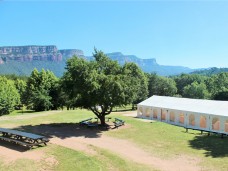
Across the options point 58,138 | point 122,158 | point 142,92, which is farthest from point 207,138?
point 142,92

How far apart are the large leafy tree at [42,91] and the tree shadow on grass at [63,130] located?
21339 millimetres

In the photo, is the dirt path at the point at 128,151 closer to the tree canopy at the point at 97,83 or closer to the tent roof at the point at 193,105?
the tree canopy at the point at 97,83

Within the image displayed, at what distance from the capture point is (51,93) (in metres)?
Result: 52.3

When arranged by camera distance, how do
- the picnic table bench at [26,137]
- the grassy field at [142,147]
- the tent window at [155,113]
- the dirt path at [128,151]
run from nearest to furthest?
the grassy field at [142,147] → the dirt path at [128,151] → the picnic table bench at [26,137] → the tent window at [155,113]

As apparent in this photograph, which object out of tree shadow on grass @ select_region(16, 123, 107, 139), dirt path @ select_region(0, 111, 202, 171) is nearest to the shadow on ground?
dirt path @ select_region(0, 111, 202, 171)

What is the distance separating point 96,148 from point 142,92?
124ft

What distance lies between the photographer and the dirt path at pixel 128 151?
52.7ft

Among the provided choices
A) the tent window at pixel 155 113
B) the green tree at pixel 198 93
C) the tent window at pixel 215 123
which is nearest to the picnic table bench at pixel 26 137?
the tent window at pixel 215 123

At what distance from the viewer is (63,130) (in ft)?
82.9

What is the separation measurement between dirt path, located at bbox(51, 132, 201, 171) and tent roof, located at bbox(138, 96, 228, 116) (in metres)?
12.5

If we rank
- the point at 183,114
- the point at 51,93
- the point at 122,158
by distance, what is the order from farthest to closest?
the point at 51,93
the point at 183,114
the point at 122,158

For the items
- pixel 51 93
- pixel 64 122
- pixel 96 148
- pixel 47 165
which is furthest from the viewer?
pixel 51 93

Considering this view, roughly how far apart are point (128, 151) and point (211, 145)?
7196 millimetres

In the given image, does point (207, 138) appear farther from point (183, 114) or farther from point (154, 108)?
point (154, 108)
